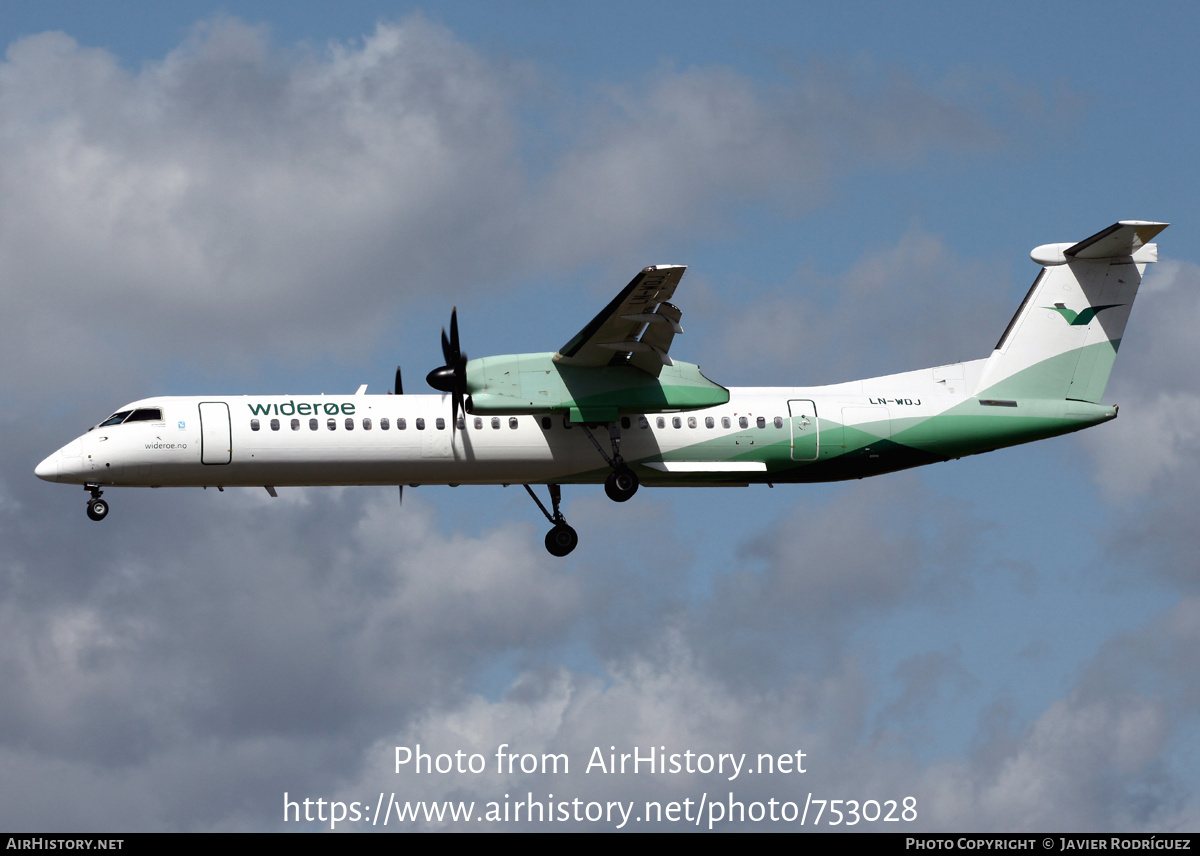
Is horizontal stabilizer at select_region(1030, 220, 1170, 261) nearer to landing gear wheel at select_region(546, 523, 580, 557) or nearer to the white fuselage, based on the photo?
the white fuselage

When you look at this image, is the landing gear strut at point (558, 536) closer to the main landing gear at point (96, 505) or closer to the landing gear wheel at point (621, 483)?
the landing gear wheel at point (621, 483)

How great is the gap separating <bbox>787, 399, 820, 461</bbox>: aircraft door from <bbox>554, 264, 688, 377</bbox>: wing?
10.8ft

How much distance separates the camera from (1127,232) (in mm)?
35438

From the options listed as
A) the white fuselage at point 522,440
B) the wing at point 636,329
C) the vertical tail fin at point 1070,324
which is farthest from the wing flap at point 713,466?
the vertical tail fin at point 1070,324

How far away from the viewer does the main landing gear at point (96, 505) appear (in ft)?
109

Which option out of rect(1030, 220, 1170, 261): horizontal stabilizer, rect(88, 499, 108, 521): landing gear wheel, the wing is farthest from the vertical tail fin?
rect(88, 499, 108, 521): landing gear wheel

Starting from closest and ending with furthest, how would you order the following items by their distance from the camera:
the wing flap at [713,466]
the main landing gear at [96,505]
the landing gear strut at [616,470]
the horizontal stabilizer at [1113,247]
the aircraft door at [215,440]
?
the aircraft door at [215,440] < the main landing gear at [96,505] < the landing gear strut at [616,470] < the wing flap at [713,466] < the horizontal stabilizer at [1113,247]

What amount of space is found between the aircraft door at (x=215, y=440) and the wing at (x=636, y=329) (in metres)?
6.93

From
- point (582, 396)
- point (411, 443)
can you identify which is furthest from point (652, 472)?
point (411, 443)

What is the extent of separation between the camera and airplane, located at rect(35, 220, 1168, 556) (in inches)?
1300

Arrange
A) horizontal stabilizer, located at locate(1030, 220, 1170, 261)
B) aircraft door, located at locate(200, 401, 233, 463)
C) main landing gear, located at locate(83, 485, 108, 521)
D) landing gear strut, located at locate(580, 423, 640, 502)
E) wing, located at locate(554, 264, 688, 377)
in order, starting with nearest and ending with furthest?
wing, located at locate(554, 264, 688, 377)
aircraft door, located at locate(200, 401, 233, 463)
main landing gear, located at locate(83, 485, 108, 521)
landing gear strut, located at locate(580, 423, 640, 502)
horizontal stabilizer, located at locate(1030, 220, 1170, 261)
